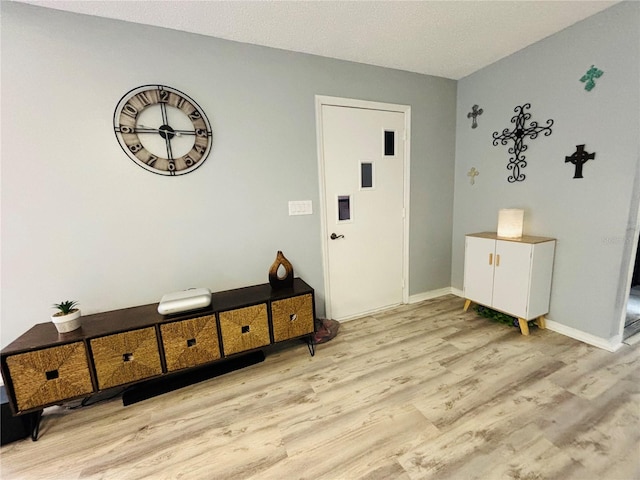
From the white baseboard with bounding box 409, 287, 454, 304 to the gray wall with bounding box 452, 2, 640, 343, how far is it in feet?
3.40

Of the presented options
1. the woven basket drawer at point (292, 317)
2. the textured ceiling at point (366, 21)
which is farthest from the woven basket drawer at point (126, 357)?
the textured ceiling at point (366, 21)

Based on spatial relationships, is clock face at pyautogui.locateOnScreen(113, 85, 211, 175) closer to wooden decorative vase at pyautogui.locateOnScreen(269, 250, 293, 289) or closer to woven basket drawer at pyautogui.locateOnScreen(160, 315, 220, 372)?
wooden decorative vase at pyautogui.locateOnScreen(269, 250, 293, 289)

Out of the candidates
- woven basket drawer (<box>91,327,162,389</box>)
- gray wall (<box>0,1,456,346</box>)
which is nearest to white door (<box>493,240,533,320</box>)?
gray wall (<box>0,1,456,346</box>)

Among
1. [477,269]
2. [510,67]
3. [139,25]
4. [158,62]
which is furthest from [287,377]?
[510,67]

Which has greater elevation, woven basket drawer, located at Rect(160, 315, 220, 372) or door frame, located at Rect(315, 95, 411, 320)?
door frame, located at Rect(315, 95, 411, 320)

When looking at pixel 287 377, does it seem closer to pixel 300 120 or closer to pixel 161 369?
pixel 161 369

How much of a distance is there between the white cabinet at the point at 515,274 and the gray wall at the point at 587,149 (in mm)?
151

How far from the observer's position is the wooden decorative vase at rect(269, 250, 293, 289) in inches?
85.6

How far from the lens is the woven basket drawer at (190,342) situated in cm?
172

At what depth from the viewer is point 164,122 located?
1.92 metres

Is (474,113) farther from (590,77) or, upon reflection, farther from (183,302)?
(183,302)

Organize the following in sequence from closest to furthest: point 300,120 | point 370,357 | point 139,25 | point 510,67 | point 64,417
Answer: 1. point 64,417
2. point 139,25
3. point 370,357
4. point 300,120
5. point 510,67

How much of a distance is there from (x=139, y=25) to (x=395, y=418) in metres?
3.04

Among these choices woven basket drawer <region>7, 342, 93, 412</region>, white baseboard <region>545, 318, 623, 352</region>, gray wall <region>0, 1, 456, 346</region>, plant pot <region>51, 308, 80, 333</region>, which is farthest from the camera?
white baseboard <region>545, 318, 623, 352</region>
